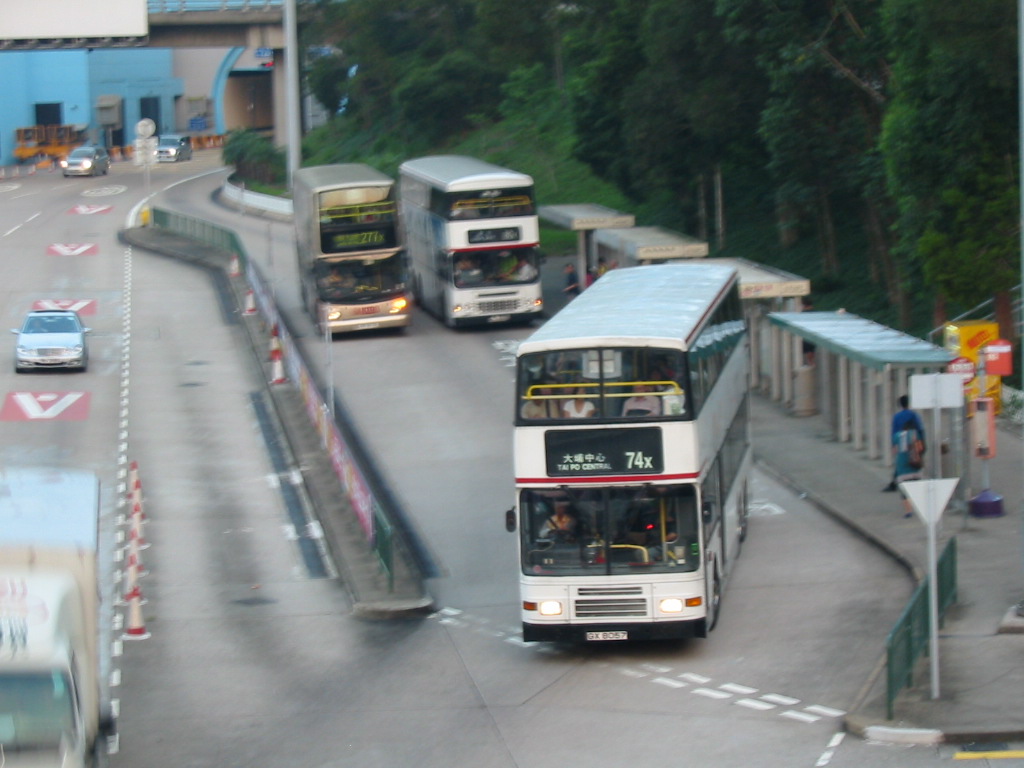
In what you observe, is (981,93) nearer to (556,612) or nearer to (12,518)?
(556,612)

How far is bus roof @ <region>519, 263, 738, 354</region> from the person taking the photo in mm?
15977

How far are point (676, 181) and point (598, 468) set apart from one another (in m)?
29.5

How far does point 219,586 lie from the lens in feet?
66.0

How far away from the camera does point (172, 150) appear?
3376 inches

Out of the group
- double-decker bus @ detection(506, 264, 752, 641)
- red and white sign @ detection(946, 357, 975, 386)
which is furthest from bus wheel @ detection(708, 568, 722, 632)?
red and white sign @ detection(946, 357, 975, 386)

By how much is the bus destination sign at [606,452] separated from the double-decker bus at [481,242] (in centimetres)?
2029

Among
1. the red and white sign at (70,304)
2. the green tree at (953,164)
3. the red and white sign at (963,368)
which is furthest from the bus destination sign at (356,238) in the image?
the red and white sign at (963,368)

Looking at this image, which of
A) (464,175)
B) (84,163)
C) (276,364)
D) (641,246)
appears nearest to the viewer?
(276,364)

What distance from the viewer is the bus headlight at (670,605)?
15.6m

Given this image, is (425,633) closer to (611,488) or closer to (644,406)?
(611,488)

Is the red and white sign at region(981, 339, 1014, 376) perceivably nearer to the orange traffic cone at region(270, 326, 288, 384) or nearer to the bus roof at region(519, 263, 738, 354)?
the bus roof at region(519, 263, 738, 354)

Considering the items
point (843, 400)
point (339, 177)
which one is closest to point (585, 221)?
point (339, 177)

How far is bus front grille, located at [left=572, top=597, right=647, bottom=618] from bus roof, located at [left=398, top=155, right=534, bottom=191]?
2055 centimetres

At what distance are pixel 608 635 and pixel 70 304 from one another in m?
29.6
